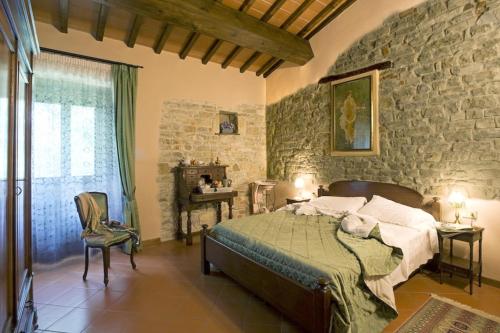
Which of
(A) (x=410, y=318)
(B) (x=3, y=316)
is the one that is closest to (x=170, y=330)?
(B) (x=3, y=316)

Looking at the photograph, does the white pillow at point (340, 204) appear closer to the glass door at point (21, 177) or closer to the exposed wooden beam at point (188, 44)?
the exposed wooden beam at point (188, 44)

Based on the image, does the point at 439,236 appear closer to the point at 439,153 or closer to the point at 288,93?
the point at 439,153

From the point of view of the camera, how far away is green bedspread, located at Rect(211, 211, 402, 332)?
1900mm

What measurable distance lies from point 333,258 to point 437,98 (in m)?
2.54

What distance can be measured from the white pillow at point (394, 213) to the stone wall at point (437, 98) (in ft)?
1.35

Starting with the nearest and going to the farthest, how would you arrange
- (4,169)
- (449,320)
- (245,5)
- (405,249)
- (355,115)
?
(4,169) → (449,320) → (405,249) → (245,5) → (355,115)

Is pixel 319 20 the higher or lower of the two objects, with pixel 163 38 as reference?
higher

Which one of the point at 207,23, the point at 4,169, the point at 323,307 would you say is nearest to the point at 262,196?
the point at 207,23

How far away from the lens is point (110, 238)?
3.12 m

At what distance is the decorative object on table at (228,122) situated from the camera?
206 inches

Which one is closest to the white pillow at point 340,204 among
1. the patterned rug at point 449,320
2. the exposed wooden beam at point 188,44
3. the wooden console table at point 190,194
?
the patterned rug at point 449,320

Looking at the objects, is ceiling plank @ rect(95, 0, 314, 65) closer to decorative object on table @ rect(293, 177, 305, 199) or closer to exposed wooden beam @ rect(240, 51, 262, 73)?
exposed wooden beam @ rect(240, 51, 262, 73)

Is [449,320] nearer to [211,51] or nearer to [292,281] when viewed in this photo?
[292,281]

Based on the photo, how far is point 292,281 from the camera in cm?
206
